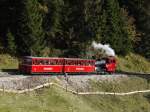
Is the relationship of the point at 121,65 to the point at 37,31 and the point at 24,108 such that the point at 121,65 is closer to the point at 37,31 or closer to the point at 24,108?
the point at 37,31

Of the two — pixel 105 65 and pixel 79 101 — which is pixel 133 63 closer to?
pixel 105 65

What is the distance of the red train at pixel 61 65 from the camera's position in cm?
5494

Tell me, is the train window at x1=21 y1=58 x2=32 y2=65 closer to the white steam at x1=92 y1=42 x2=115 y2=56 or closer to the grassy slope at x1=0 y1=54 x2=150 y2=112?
the grassy slope at x1=0 y1=54 x2=150 y2=112

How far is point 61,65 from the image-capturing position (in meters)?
57.2

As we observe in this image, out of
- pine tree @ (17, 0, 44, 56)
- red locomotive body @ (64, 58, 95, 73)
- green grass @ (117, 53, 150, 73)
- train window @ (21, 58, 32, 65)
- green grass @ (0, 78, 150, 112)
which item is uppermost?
pine tree @ (17, 0, 44, 56)

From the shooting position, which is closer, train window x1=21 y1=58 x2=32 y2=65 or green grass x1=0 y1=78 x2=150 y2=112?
green grass x1=0 y1=78 x2=150 y2=112

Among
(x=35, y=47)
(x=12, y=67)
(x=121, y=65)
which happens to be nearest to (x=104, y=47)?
(x=121, y=65)

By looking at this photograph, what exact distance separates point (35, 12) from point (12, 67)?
9.38m

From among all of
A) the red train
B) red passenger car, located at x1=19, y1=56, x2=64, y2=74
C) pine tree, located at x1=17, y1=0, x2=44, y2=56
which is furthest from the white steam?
red passenger car, located at x1=19, y1=56, x2=64, y2=74

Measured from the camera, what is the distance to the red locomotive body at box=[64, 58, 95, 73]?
57.9m

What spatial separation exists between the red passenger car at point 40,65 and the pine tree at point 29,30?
38.7ft

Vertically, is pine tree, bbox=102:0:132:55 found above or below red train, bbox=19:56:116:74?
above

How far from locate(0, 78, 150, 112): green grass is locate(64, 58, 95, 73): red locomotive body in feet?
15.6

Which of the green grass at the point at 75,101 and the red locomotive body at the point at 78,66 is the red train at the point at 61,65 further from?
the green grass at the point at 75,101
